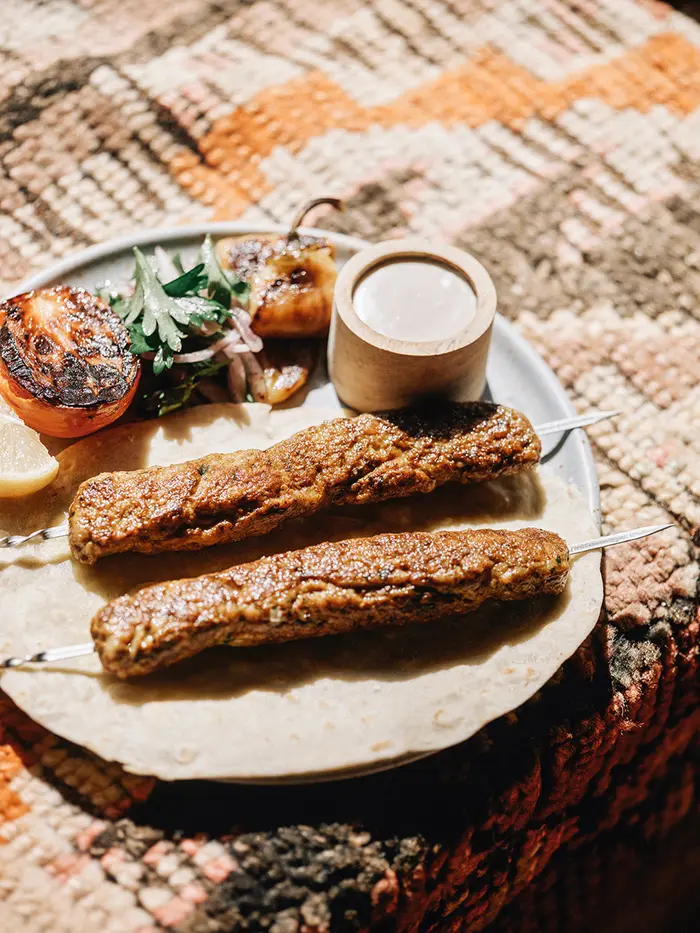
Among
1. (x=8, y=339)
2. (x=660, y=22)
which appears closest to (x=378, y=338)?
(x=8, y=339)

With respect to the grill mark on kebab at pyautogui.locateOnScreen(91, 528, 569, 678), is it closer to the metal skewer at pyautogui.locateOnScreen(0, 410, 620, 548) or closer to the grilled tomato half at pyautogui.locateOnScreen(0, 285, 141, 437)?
the metal skewer at pyautogui.locateOnScreen(0, 410, 620, 548)

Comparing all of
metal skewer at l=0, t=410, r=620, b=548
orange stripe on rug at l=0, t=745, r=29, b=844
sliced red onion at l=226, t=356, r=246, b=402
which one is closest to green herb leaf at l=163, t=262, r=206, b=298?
sliced red onion at l=226, t=356, r=246, b=402

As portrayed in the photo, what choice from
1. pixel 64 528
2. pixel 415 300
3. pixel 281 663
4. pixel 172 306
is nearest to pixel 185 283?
pixel 172 306

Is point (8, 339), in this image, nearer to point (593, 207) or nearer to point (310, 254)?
point (310, 254)

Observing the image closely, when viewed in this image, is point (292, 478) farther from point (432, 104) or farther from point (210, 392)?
point (432, 104)

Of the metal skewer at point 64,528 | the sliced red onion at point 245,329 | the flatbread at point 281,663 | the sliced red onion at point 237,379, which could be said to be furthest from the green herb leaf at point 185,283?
A: the metal skewer at point 64,528

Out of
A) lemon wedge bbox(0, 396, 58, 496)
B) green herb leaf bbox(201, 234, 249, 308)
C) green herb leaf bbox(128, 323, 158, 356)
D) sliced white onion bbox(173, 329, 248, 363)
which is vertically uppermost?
green herb leaf bbox(201, 234, 249, 308)

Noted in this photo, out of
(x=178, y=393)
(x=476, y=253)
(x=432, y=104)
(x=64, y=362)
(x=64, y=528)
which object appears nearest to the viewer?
(x=64, y=528)
